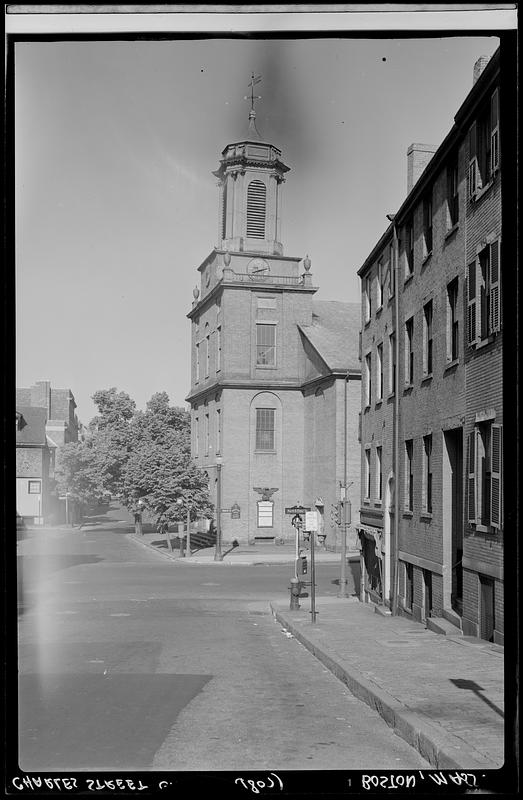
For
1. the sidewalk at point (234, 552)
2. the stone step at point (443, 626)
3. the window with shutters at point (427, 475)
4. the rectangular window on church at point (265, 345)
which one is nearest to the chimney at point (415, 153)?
the rectangular window on church at point (265, 345)

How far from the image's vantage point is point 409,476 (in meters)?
18.5

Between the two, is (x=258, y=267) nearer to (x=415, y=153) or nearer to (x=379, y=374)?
(x=415, y=153)

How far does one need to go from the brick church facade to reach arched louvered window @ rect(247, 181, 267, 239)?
0.03 ft

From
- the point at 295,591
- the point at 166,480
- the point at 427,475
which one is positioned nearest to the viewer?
the point at 166,480

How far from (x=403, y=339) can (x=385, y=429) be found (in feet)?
14.8

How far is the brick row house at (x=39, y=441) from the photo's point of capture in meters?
4.67

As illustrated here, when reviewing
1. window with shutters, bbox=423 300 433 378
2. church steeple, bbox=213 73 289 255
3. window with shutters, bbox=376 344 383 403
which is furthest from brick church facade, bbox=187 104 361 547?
window with shutters, bbox=376 344 383 403

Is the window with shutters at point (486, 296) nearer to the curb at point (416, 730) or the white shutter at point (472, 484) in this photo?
the white shutter at point (472, 484)

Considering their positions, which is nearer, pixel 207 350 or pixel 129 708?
pixel 129 708

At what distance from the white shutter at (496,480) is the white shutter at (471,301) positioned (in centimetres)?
88

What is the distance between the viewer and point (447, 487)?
1512 centimetres

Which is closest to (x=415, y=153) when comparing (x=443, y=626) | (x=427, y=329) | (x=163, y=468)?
(x=163, y=468)

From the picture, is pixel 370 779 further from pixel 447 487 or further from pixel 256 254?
pixel 447 487

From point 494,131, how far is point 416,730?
13.8ft
